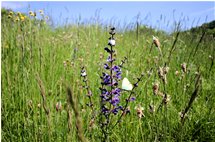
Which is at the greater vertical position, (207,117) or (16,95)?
(16,95)

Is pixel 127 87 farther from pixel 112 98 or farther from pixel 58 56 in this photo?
pixel 58 56

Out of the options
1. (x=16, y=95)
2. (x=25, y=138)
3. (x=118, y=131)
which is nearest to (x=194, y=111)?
(x=118, y=131)

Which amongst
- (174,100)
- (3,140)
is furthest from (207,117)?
(3,140)

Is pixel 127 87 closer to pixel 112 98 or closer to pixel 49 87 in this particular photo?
pixel 112 98

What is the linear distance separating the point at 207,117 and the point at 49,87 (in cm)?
136

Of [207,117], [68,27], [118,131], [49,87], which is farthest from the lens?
[68,27]

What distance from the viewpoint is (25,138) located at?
Result: 5.57 feet

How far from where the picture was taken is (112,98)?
4.40 ft

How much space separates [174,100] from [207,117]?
430 mm

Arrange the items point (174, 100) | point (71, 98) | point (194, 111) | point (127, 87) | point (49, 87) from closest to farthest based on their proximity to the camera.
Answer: point (71, 98) → point (127, 87) → point (194, 111) → point (174, 100) → point (49, 87)

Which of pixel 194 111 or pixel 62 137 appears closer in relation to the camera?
pixel 62 137

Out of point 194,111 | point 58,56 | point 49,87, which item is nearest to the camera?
point 194,111

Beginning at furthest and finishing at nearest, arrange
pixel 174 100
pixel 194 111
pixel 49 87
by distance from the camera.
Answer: pixel 49 87, pixel 174 100, pixel 194 111

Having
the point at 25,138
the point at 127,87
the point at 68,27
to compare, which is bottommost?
the point at 25,138
